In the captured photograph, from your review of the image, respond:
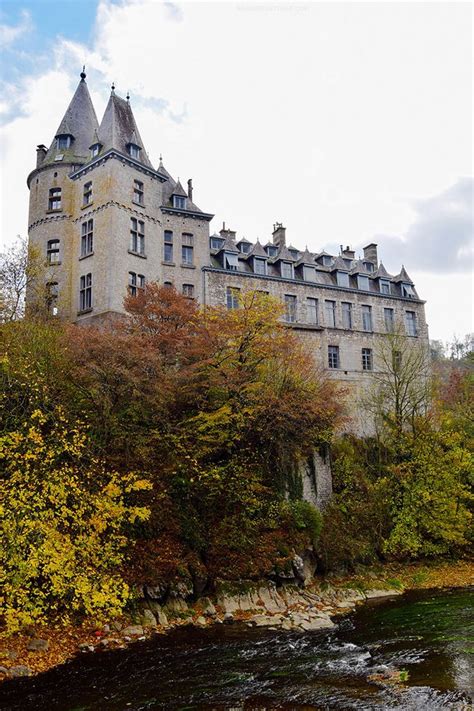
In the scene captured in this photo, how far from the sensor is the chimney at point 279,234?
138 ft

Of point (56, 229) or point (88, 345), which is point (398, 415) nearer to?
point (88, 345)

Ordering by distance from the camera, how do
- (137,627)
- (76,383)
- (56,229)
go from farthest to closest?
(56,229)
(76,383)
(137,627)

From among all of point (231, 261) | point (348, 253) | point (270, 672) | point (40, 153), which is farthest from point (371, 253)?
point (270, 672)

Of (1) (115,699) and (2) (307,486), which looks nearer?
(1) (115,699)

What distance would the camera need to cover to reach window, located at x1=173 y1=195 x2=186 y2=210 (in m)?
35.3

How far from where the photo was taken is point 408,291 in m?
44.8

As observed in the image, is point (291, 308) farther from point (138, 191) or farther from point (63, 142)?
point (63, 142)

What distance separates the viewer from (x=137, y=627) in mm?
15930

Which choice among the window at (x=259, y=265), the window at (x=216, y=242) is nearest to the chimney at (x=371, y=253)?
the window at (x=259, y=265)

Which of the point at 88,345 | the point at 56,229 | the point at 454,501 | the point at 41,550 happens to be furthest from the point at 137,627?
the point at 56,229

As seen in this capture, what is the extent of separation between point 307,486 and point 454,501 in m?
7.47

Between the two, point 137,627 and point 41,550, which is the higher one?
point 41,550

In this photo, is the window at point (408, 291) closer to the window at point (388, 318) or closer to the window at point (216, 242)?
the window at point (388, 318)

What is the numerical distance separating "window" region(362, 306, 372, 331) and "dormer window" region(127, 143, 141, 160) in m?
19.8
